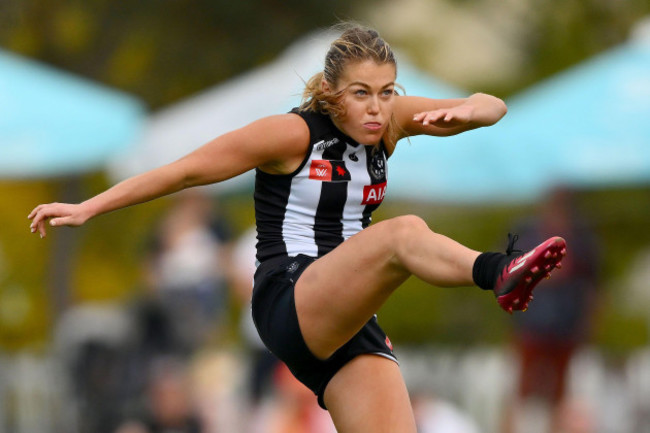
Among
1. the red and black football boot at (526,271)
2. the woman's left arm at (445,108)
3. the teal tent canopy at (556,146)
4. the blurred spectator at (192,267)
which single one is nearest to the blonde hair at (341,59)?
the woman's left arm at (445,108)

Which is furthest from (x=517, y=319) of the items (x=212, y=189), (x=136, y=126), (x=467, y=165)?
(x=136, y=126)

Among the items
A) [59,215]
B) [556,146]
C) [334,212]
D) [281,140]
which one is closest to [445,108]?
[334,212]

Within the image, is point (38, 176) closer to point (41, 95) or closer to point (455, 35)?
point (41, 95)

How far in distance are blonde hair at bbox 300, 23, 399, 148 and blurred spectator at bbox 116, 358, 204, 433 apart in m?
3.71

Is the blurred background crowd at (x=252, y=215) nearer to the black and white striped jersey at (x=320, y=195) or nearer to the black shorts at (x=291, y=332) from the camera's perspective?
the black and white striped jersey at (x=320, y=195)

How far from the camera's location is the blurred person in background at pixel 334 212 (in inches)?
214

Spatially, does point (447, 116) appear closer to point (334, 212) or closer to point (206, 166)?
point (334, 212)

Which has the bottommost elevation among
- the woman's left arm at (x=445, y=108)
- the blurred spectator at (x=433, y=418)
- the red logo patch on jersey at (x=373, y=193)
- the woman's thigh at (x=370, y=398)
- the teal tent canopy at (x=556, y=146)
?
the blurred spectator at (x=433, y=418)

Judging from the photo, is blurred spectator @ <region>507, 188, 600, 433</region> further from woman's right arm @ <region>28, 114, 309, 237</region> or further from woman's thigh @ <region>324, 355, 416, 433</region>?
woman's right arm @ <region>28, 114, 309, 237</region>

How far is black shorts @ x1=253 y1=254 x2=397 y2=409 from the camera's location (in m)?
5.72

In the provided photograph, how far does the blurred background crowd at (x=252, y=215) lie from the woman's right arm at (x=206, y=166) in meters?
2.22

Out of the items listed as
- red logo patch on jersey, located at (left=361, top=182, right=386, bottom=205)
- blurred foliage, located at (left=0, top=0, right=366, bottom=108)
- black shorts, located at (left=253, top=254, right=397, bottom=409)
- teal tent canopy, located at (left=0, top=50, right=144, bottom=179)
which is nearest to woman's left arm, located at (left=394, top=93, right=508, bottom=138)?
red logo patch on jersey, located at (left=361, top=182, right=386, bottom=205)

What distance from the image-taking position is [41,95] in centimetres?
1180

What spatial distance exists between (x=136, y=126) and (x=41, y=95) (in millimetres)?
881
